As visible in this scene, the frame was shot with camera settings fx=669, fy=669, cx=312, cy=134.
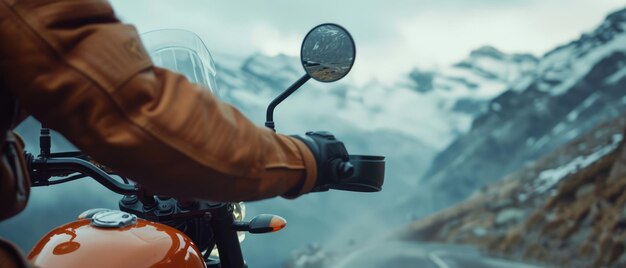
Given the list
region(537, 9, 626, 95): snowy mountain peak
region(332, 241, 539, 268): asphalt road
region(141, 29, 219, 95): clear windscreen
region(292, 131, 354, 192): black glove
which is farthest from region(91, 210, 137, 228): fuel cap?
region(537, 9, 626, 95): snowy mountain peak

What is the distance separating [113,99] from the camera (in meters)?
1.14

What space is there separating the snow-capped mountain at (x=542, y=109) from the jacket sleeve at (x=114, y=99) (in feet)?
163

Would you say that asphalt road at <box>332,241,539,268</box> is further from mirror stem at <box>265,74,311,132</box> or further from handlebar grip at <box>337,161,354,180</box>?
handlebar grip at <box>337,161,354,180</box>

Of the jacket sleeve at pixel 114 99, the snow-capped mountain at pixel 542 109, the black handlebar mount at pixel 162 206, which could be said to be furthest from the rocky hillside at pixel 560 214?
the snow-capped mountain at pixel 542 109

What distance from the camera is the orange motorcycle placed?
1.70m

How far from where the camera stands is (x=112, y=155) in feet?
3.89

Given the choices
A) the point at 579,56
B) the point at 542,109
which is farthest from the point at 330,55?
the point at 579,56

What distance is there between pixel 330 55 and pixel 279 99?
20cm

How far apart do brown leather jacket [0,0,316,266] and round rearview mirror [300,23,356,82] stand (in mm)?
623

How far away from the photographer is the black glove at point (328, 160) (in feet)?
4.85

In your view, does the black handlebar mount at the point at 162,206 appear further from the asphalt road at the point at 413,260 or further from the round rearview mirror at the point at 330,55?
the asphalt road at the point at 413,260

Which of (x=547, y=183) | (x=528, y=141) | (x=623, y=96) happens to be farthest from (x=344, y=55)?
(x=528, y=141)

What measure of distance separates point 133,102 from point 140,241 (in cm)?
71

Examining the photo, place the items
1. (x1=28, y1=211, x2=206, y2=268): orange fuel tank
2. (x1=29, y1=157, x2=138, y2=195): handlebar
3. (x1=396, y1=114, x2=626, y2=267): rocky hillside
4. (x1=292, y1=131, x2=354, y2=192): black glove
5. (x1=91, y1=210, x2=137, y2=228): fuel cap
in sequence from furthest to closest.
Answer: (x1=396, y1=114, x2=626, y2=267): rocky hillside, (x1=29, y1=157, x2=138, y2=195): handlebar, (x1=91, y1=210, x2=137, y2=228): fuel cap, (x1=28, y1=211, x2=206, y2=268): orange fuel tank, (x1=292, y1=131, x2=354, y2=192): black glove
